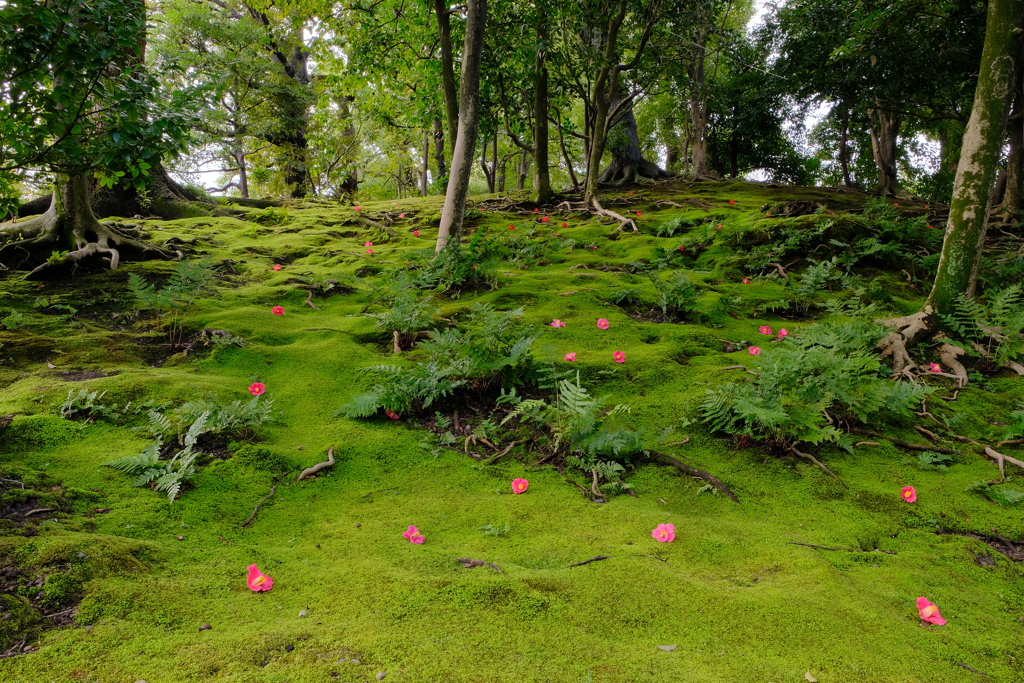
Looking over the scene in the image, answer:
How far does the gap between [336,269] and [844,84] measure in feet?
40.1

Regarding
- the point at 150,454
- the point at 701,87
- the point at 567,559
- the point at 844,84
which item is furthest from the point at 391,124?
the point at 567,559

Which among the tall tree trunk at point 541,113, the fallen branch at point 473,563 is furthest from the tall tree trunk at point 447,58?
the fallen branch at point 473,563

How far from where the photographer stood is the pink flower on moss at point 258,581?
6.76 ft

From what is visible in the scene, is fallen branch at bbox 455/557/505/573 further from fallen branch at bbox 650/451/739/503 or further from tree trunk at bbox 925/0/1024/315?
tree trunk at bbox 925/0/1024/315

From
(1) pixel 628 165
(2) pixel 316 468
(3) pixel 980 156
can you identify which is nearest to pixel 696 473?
(2) pixel 316 468

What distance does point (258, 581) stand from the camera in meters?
2.07

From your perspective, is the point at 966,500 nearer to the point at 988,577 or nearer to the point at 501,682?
the point at 988,577

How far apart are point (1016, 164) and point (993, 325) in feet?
25.6

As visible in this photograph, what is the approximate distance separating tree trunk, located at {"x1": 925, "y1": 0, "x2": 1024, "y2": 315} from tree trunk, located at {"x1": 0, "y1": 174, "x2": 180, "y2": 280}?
8.99 meters

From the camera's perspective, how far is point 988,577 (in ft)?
7.93

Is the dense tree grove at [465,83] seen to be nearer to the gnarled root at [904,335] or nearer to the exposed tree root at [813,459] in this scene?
the gnarled root at [904,335]

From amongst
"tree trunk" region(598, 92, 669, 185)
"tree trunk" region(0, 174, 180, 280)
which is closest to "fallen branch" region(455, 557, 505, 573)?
"tree trunk" region(0, 174, 180, 280)

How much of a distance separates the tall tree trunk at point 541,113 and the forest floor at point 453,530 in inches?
235

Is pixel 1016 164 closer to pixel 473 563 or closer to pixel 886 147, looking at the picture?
pixel 886 147
